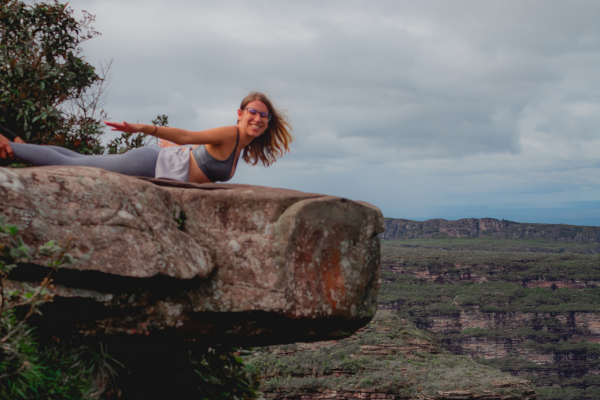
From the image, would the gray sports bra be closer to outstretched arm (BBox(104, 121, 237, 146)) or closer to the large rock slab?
outstretched arm (BBox(104, 121, 237, 146))

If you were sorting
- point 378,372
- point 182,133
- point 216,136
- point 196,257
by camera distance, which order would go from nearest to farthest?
point 196,257 → point 182,133 → point 216,136 → point 378,372

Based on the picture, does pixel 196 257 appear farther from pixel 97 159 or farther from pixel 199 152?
pixel 97 159

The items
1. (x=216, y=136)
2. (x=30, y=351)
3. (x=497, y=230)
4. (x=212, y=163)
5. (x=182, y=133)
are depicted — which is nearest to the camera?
(x=30, y=351)

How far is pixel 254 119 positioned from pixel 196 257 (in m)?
1.90

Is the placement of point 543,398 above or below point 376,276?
below

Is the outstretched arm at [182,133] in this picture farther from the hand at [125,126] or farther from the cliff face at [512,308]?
the cliff face at [512,308]

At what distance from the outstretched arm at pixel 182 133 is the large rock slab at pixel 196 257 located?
502 mm

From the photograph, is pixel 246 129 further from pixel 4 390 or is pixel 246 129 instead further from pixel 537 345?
pixel 537 345

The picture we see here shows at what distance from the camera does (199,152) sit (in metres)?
5.92

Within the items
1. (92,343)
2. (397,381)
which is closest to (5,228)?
(92,343)

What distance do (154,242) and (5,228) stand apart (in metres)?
1.31

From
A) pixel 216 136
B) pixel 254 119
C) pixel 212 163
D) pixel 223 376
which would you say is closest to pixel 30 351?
pixel 212 163

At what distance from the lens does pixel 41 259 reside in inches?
166

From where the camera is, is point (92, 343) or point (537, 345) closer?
point (92, 343)
